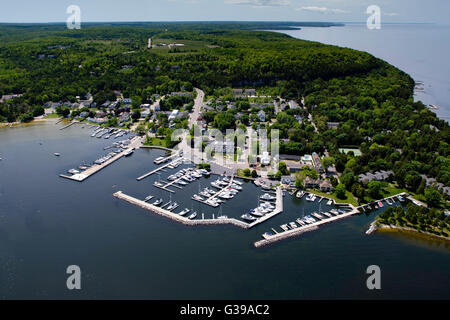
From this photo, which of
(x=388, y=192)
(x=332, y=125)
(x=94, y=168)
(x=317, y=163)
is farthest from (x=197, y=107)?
(x=388, y=192)

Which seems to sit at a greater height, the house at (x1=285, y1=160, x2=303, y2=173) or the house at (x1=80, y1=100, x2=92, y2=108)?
the house at (x1=80, y1=100, x2=92, y2=108)

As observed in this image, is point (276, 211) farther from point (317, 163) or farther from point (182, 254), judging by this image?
point (317, 163)

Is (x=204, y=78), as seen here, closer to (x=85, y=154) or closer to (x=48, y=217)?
(x=85, y=154)

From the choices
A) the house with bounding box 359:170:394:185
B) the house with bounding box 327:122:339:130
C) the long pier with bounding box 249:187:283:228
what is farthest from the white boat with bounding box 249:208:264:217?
the house with bounding box 327:122:339:130

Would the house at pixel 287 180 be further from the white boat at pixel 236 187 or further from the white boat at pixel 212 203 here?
the white boat at pixel 212 203

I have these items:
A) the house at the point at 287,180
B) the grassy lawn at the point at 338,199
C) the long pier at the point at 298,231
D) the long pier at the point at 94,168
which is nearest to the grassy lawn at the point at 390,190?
the grassy lawn at the point at 338,199

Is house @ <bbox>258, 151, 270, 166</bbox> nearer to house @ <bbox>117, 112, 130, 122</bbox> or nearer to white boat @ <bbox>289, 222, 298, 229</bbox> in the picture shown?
white boat @ <bbox>289, 222, 298, 229</bbox>

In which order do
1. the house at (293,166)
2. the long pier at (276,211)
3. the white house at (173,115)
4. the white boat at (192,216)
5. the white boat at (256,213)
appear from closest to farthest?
the long pier at (276,211)
the white boat at (192,216)
the white boat at (256,213)
the house at (293,166)
the white house at (173,115)

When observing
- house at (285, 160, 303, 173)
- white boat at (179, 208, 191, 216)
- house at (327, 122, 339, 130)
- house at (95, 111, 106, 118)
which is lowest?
white boat at (179, 208, 191, 216)

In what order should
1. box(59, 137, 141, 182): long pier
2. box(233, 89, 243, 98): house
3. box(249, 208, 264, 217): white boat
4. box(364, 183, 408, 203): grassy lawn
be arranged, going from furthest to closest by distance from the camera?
box(233, 89, 243, 98): house → box(59, 137, 141, 182): long pier → box(364, 183, 408, 203): grassy lawn → box(249, 208, 264, 217): white boat
